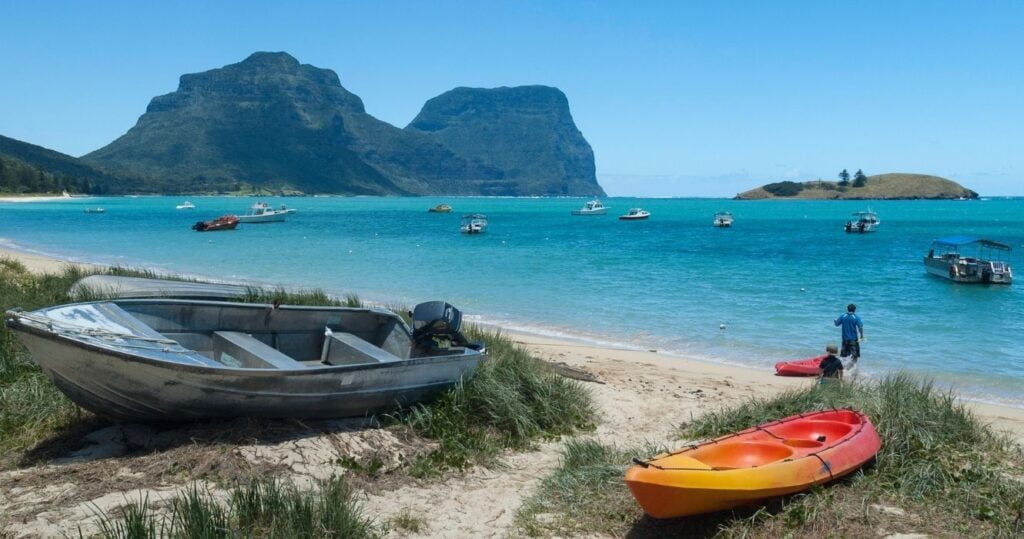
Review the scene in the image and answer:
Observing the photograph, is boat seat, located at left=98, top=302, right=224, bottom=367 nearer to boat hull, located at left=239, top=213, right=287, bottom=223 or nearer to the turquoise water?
the turquoise water

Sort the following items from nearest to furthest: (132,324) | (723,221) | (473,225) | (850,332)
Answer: (132,324), (850,332), (473,225), (723,221)

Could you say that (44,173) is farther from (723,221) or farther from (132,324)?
(132,324)

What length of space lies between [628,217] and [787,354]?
80.7m

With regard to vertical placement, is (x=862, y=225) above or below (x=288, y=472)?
above

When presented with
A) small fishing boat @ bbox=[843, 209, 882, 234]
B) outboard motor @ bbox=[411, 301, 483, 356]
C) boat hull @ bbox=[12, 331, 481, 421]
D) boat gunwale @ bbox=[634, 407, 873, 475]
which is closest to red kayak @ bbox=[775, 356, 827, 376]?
boat gunwale @ bbox=[634, 407, 873, 475]

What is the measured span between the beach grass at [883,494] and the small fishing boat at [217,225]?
5903 centimetres

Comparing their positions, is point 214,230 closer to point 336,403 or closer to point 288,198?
point 336,403

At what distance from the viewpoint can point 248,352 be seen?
8.52 meters

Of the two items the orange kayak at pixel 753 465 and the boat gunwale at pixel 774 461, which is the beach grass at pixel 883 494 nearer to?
the orange kayak at pixel 753 465

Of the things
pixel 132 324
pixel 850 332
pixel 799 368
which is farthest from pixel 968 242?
pixel 132 324

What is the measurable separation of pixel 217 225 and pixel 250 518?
6067cm

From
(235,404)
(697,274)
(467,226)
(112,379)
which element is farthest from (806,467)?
(467,226)

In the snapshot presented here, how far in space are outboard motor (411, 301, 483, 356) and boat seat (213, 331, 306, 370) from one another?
1954 mm

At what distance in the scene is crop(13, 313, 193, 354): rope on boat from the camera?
679 centimetres
